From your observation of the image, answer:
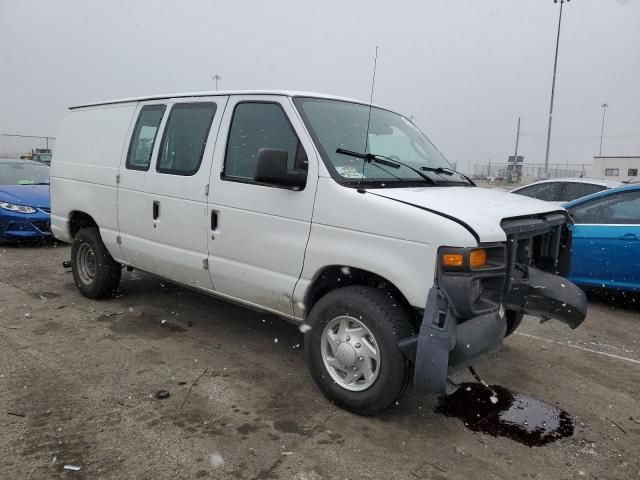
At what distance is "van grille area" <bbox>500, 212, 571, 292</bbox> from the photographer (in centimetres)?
327

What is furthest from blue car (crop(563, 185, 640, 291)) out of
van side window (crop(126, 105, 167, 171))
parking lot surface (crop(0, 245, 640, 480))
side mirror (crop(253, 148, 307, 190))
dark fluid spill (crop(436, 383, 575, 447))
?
van side window (crop(126, 105, 167, 171))

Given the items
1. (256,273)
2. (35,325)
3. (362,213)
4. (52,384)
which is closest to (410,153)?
(362,213)

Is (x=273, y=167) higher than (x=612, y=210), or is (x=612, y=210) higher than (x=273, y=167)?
(x=273, y=167)

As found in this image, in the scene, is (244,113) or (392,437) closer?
(392,437)

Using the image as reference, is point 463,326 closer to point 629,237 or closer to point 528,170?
point 629,237

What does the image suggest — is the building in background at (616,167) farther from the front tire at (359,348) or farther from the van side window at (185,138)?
the front tire at (359,348)

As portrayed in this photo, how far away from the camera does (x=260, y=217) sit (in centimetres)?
390

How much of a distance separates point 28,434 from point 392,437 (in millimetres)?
2165

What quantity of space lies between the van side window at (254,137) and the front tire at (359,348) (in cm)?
107

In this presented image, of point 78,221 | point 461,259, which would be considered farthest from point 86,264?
point 461,259

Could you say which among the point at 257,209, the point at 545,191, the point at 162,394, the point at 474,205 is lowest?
the point at 162,394

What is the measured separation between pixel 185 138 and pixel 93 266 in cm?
218

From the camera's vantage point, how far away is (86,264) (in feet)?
19.5

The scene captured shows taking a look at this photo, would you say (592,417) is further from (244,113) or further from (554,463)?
(244,113)
